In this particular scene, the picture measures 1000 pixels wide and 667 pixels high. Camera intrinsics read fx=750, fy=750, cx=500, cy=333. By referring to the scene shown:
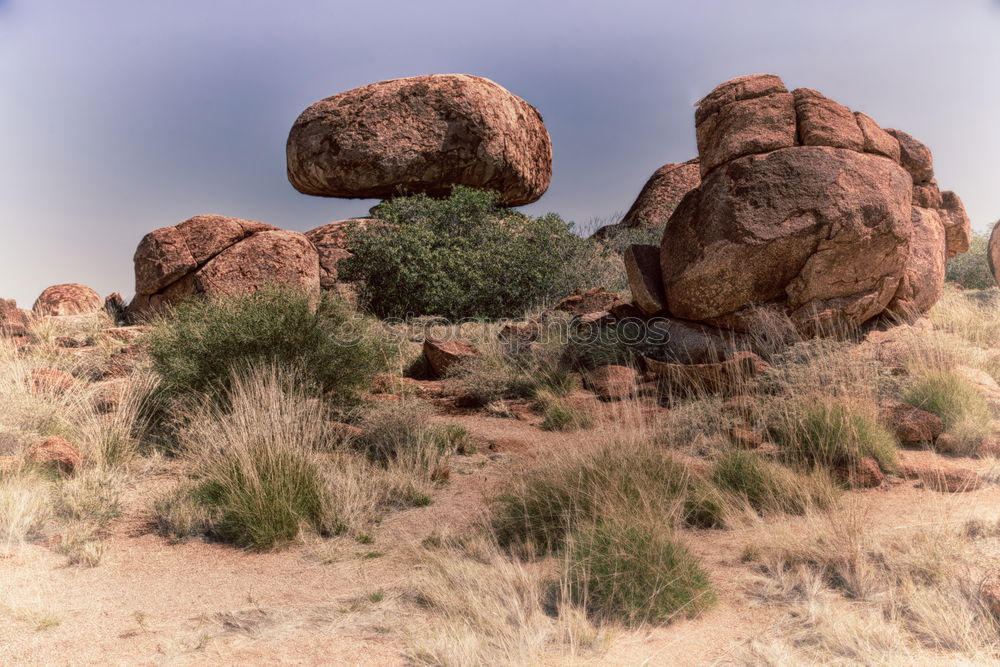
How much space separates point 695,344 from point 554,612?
5885 millimetres

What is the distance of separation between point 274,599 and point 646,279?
6540 millimetres

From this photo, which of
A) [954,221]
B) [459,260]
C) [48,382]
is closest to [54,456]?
[48,382]

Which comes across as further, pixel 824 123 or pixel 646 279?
pixel 646 279

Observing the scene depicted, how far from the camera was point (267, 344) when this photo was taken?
788 centimetres

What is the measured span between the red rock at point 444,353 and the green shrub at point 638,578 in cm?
597

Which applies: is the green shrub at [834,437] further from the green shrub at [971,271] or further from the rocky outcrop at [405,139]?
the green shrub at [971,271]

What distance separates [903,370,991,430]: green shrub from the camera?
6875 mm

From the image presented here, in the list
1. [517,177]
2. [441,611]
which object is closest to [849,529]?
[441,611]

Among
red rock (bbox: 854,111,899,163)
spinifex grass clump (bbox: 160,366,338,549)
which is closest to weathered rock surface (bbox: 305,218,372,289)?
spinifex grass clump (bbox: 160,366,338,549)

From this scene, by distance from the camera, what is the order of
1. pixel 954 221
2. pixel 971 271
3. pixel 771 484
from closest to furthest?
pixel 771 484 < pixel 954 221 < pixel 971 271

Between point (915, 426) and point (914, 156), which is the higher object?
point (914, 156)

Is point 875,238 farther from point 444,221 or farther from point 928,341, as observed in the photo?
point 444,221

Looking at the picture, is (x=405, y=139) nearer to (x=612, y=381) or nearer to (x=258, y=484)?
(x=612, y=381)

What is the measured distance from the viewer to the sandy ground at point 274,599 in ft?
11.7
